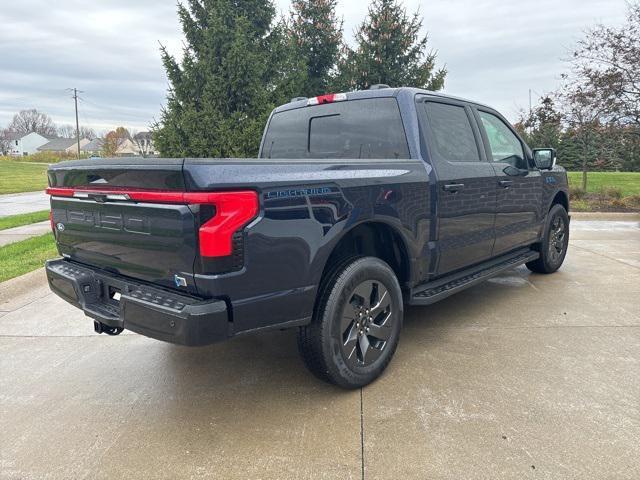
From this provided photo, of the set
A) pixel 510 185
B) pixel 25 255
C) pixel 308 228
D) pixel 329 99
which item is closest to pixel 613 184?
pixel 510 185

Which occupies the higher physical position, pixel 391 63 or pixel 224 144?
pixel 391 63

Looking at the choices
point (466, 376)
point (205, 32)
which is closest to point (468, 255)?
point (466, 376)

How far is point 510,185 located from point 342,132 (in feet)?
5.75

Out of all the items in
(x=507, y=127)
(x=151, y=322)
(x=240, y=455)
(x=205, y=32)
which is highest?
(x=205, y=32)

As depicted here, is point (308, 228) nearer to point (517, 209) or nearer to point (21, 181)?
point (517, 209)

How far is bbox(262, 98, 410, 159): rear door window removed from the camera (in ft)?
11.5

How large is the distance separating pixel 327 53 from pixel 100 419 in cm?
1390

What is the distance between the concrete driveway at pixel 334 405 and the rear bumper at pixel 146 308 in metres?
0.62

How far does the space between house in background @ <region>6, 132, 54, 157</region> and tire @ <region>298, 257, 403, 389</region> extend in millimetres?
124992

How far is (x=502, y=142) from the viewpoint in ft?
14.7

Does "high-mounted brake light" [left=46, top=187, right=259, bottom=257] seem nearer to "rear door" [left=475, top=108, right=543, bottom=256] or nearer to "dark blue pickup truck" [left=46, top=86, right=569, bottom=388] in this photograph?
"dark blue pickup truck" [left=46, top=86, right=569, bottom=388]

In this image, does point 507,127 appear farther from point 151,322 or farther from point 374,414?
point 151,322

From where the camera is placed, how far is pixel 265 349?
3660 mm

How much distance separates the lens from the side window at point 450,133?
359 cm
